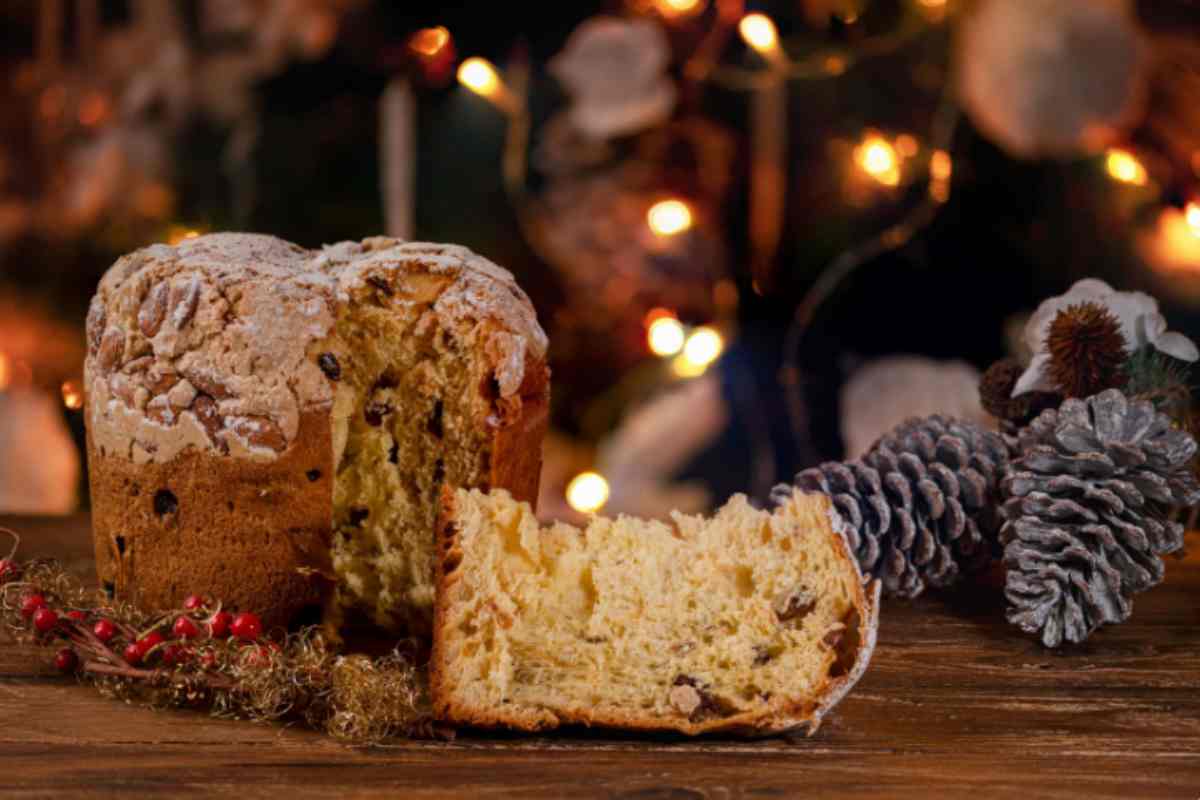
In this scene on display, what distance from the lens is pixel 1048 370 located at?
191 centimetres

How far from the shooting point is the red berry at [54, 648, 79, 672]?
1.51 m

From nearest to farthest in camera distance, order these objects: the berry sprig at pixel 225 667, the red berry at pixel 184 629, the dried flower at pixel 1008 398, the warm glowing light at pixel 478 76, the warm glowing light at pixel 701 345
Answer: the berry sprig at pixel 225 667 < the red berry at pixel 184 629 < the dried flower at pixel 1008 398 < the warm glowing light at pixel 478 76 < the warm glowing light at pixel 701 345

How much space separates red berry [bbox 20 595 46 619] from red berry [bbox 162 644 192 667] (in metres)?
0.22

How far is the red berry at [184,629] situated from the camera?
147cm

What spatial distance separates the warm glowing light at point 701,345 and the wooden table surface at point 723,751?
4.13 ft

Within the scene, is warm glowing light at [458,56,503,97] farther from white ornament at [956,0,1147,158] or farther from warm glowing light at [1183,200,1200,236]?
warm glowing light at [1183,200,1200,236]

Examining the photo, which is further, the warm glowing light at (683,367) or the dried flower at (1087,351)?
the warm glowing light at (683,367)

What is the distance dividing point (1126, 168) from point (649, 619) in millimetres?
1570

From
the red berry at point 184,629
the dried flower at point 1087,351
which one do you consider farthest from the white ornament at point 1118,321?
the red berry at point 184,629

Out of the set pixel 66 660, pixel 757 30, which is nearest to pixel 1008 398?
pixel 757 30

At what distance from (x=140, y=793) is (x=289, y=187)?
5.54ft

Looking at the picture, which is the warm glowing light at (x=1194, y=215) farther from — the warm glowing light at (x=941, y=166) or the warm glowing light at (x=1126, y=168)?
the warm glowing light at (x=941, y=166)

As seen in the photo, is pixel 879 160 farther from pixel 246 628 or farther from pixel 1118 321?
pixel 246 628

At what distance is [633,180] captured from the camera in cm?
280
